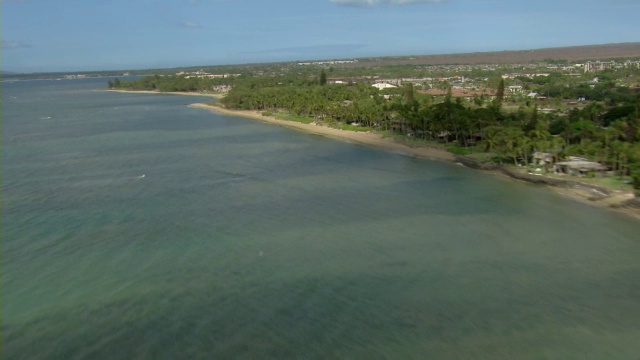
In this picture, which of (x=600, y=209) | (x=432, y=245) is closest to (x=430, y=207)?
(x=432, y=245)

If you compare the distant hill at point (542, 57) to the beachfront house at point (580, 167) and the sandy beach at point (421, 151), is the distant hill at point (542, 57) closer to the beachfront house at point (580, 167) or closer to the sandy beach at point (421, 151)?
the sandy beach at point (421, 151)

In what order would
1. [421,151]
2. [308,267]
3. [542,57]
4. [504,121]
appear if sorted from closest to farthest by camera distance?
[308,267], [504,121], [421,151], [542,57]

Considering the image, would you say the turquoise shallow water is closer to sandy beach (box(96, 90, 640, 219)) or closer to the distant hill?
sandy beach (box(96, 90, 640, 219))

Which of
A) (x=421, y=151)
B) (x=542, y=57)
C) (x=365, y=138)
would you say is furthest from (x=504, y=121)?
(x=542, y=57)

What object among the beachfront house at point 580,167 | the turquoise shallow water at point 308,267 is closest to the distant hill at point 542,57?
the beachfront house at point 580,167

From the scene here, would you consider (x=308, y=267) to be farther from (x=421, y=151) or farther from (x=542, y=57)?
(x=542, y=57)

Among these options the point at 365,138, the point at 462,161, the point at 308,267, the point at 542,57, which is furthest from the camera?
the point at 542,57

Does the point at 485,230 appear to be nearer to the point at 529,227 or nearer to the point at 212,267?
the point at 529,227

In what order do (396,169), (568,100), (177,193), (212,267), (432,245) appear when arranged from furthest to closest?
(568,100) → (396,169) → (177,193) → (432,245) → (212,267)
